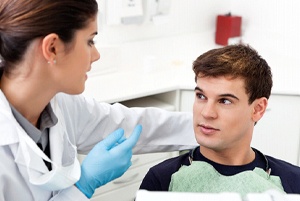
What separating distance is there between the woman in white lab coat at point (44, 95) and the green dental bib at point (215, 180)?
0.55ft

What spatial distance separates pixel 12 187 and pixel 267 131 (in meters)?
1.48

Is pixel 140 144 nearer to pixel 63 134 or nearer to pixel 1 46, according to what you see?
pixel 63 134

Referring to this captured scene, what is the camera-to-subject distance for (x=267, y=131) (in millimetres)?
2365

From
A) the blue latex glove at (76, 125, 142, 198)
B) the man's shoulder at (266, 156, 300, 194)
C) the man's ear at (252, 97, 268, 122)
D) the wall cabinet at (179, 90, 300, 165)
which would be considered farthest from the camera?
the wall cabinet at (179, 90, 300, 165)

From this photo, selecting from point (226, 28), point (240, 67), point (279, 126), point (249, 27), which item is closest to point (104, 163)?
point (240, 67)

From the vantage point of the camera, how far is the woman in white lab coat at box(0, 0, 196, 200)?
1.16 metres

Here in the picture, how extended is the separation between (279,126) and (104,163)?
1.30 metres

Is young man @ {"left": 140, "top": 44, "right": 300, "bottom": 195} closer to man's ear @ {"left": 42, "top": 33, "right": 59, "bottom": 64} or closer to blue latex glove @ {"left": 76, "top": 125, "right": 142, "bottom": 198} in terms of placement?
blue latex glove @ {"left": 76, "top": 125, "right": 142, "bottom": 198}

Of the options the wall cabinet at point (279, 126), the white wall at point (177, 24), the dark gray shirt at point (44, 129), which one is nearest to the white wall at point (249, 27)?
the white wall at point (177, 24)

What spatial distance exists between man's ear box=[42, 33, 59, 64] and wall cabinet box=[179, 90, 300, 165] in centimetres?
122

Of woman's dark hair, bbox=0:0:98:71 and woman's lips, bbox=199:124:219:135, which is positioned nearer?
woman's dark hair, bbox=0:0:98:71

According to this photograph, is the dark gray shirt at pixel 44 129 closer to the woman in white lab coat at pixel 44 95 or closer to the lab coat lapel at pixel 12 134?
the woman in white lab coat at pixel 44 95

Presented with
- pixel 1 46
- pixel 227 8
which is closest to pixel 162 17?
pixel 227 8

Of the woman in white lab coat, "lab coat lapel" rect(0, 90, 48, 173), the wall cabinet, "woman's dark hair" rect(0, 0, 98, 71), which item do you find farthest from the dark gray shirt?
the wall cabinet
